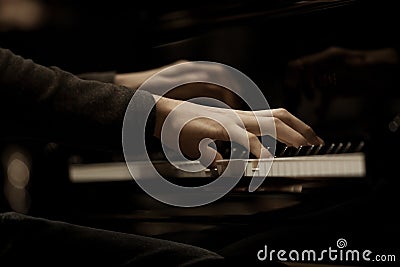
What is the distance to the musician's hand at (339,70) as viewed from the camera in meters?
0.96

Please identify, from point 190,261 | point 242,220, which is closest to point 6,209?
point 242,220

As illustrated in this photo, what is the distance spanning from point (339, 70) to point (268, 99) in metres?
0.12

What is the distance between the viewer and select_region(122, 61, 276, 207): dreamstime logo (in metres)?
0.97

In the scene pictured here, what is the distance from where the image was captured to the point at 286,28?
1.02 meters

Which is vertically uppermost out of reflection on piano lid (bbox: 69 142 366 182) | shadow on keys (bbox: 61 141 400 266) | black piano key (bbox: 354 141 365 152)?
black piano key (bbox: 354 141 365 152)

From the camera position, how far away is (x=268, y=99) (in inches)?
40.7

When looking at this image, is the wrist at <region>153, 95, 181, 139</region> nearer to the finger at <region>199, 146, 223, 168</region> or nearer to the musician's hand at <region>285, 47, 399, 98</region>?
the finger at <region>199, 146, 223, 168</region>

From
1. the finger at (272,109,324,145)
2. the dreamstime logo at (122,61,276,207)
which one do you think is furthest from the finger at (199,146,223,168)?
the finger at (272,109,324,145)

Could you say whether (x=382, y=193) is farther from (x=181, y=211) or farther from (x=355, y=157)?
(x=181, y=211)

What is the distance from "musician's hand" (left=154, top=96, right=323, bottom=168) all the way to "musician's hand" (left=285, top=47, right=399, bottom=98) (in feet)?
0.19
